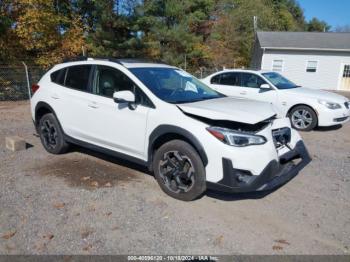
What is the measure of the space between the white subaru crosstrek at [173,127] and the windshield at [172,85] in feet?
0.06

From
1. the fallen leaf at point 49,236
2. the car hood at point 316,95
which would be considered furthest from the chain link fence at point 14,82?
the fallen leaf at point 49,236

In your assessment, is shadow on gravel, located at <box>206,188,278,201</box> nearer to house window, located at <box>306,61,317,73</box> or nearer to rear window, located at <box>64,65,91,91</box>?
rear window, located at <box>64,65,91,91</box>

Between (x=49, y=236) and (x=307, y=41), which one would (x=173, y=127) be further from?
(x=307, y=41)

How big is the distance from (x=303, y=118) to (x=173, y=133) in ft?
17.2

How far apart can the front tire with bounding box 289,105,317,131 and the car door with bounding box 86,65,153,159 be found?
5189 mm

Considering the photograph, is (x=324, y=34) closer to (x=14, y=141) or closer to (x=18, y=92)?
(x=18, y=92)

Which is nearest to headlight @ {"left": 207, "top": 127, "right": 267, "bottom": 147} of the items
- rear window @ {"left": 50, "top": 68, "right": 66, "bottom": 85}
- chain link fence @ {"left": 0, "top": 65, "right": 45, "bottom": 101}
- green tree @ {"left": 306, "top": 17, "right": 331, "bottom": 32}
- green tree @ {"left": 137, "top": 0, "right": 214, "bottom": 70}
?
rear window @ {"left": 50, "top": 68, "right": 66, "bottom": 85}

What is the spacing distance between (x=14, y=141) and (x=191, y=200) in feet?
13.0

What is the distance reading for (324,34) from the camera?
1055 inches

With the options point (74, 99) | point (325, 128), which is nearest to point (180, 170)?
point (74, 99)

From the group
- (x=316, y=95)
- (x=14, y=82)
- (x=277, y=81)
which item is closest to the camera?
(x=316, y=95)

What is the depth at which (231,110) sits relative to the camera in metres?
3.92

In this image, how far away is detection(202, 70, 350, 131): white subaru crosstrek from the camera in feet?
25.7

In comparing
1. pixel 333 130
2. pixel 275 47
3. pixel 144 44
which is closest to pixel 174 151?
pixel 333 130
